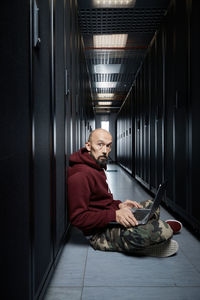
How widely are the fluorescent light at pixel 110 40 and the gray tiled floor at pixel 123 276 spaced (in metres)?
4.13

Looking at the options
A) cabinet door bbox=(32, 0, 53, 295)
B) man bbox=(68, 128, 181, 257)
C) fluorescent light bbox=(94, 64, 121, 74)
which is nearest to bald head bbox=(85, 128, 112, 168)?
man bbox=(68, 128, 181, 257)

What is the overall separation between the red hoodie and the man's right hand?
1.6 inches

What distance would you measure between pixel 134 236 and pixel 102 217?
0.26 m

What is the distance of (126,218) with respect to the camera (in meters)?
1.82

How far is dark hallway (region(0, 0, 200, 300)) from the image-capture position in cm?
91

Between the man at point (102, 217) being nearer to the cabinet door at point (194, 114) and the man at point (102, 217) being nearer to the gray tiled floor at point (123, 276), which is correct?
the gray tiled floor at point (123, 276)

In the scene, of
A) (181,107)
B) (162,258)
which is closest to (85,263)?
(162,258)

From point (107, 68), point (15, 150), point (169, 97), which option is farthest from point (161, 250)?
point (107, 68)

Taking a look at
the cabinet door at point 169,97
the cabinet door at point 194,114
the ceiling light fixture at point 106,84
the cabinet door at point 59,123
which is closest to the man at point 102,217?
the cabinet door at point 59,123

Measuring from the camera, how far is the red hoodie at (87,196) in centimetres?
186

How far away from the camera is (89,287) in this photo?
1485 millimetres

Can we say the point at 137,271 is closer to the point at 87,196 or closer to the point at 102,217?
the point at 102,217

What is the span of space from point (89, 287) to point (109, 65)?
6.09m

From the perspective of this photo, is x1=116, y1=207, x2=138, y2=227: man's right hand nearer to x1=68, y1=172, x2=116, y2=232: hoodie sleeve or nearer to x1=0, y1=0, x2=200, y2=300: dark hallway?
x1=68, y1=172, x2=116, y2=232: hoodie sleeve
